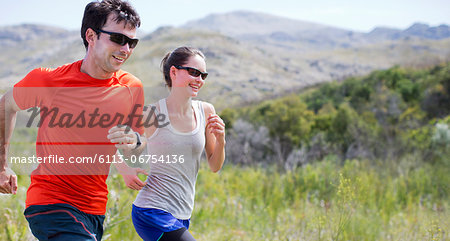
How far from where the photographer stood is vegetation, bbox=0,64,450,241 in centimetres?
381

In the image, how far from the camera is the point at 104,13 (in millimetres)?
2123

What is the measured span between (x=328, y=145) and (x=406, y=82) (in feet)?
38.8

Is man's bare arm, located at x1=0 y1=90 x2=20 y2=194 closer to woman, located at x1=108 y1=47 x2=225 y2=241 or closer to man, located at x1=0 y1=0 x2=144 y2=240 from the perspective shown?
man, located at x1=0 y1=0 x2=144 y2=240

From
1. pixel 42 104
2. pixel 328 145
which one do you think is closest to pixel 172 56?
pixel 42 104

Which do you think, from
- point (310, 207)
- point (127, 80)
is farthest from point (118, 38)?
point (310, 207)

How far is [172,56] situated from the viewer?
7.93 feet

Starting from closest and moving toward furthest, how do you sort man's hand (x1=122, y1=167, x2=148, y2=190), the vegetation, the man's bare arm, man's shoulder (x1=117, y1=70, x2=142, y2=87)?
the man's bare arm
man's hand (x1=122, y1=167, x2=148, y2=190)
man's shoulder (x1=117, y1=70, x2=142, y2=87)
the vegetation

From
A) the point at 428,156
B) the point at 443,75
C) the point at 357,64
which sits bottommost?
the point at 357,64

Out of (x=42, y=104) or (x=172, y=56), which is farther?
(x=172, y=56)

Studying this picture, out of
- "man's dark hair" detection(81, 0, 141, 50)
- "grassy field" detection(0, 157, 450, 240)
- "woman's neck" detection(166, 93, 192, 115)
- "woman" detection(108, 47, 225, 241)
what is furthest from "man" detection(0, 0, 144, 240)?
"grassy field" detection(0, 157, 450, 240)

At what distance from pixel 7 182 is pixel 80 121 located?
49 centimetres

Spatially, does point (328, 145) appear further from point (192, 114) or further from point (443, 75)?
point (192, 114)

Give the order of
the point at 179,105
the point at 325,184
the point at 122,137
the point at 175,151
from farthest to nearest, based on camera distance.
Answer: the point at 325,184 < the point at 179,105 < the point at 175,151 < the point at 122,137

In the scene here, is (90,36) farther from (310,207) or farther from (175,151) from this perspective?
(310,207)
